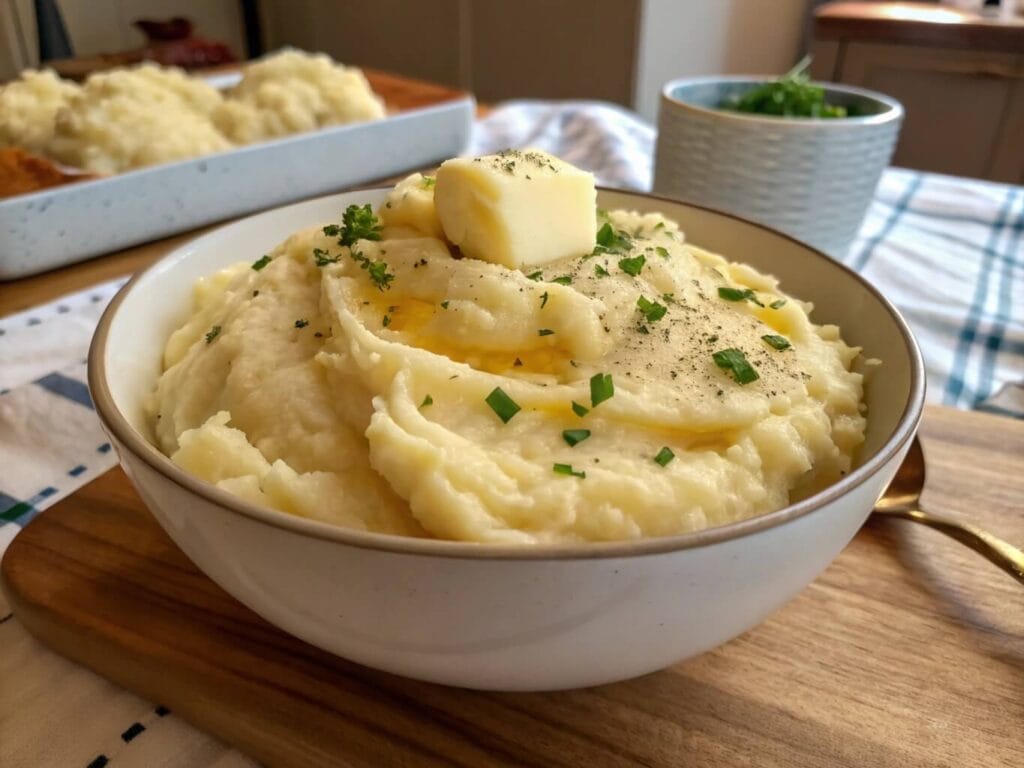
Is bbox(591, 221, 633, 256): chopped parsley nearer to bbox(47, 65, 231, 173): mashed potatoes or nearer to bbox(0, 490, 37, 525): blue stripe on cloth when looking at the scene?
bbox(0, 490, 37, 525): blue stripe on cloth

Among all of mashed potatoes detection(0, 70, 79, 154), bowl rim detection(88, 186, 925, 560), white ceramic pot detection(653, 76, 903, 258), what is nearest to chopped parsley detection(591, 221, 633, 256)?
bowl rim detection(88, 186, 925, 560)

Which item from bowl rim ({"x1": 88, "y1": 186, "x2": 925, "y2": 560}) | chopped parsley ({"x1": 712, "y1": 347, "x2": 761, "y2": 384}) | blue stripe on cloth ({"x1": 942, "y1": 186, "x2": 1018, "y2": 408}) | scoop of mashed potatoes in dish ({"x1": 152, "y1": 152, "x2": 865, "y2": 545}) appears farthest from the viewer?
blue stripe on cloth ({"x1": 942, "y1": 186, "x2": 1018, "y2": 408})

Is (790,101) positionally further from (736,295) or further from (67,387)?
(67,387)

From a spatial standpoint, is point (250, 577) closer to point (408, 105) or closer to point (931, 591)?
point (931, 591)

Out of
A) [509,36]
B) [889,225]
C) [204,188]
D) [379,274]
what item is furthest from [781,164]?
[509,36]

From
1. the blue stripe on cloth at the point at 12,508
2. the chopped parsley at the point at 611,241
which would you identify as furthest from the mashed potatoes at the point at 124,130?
the chopped parsley at the point at 611,241

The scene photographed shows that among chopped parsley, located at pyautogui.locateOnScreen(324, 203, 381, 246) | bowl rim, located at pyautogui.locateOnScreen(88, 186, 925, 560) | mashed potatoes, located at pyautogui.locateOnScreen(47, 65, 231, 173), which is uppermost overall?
chopped parsley, located at pyautogui.locateOnScreen(324, 203, 381, 246)

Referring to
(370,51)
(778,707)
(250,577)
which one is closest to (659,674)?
(778,707)
